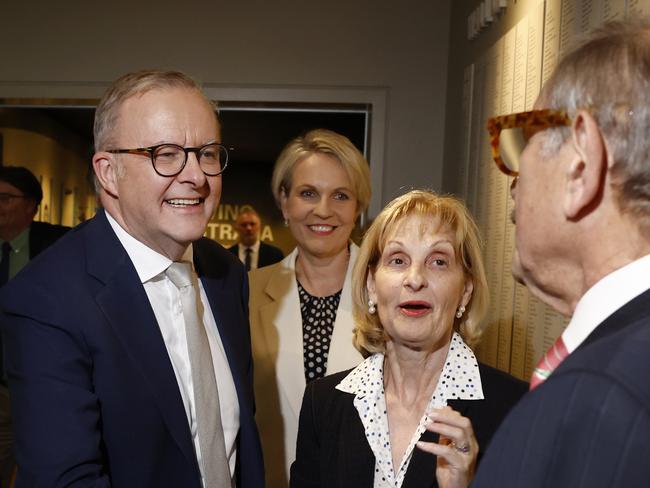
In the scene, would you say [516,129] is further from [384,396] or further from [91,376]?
[384,396]

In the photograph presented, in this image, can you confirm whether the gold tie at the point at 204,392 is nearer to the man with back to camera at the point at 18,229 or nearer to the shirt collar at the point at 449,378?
the shirt collar at the point at 449,378

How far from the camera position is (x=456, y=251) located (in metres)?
1.91

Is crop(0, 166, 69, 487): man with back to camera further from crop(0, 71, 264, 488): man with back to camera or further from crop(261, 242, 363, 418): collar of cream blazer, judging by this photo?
crop(0, 71, 264, 488): man with back to camera

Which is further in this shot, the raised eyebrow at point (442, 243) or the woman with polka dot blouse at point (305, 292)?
the woman with polka dot blouse at point (305, 292)

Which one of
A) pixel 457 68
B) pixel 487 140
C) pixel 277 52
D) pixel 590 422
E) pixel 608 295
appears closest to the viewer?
pixel 590 422

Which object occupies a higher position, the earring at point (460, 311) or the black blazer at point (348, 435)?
the earring at point (460, 311)

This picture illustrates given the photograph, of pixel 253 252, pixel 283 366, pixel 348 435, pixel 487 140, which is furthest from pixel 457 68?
pixel 348 435

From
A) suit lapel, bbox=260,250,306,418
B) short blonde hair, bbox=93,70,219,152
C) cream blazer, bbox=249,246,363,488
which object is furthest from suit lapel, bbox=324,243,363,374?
short blonde hair, bbox=93,70,219,152

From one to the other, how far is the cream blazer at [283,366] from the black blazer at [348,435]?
21.6 inches

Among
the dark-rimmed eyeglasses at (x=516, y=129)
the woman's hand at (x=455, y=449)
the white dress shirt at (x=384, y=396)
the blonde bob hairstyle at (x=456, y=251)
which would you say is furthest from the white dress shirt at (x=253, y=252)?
the dark-rimmed eyeglasses at (x=516, y=129)

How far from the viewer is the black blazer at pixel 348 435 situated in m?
1.73

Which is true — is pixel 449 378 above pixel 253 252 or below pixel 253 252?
below

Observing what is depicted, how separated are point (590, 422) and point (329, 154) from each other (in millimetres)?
2152

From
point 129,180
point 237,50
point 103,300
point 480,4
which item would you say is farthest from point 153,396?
point 237,50
